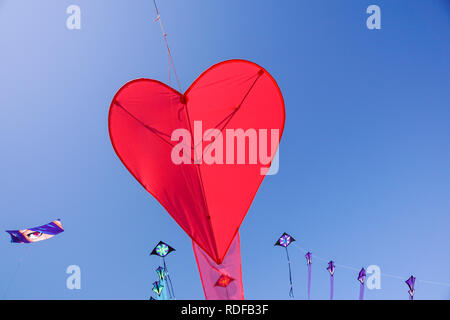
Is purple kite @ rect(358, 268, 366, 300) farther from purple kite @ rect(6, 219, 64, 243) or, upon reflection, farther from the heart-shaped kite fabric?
purple kite @ rect(6, 219, 64, 243)

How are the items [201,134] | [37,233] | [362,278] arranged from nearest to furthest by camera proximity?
[201,134], [37,233], [362,278]

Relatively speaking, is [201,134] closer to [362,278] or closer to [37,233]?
[37,233]

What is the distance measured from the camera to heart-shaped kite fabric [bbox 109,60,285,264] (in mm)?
3943

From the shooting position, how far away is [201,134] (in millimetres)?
4086

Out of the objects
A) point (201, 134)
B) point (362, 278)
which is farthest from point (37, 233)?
point (362, 278)

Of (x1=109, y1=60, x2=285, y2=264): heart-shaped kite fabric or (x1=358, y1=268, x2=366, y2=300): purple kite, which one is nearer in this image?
(x1=109, y1=60, x2=285, y2=264): heart-shaped kite fabric

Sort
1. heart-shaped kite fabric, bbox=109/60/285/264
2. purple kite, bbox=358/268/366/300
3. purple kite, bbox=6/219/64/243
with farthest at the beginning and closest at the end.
Answer: 1. purple kite, bbox=358/268/366/300
2. purple kite, bbox=6/219/64/243
3. heart-shaped kite fabric, bbox=109/60/285/264

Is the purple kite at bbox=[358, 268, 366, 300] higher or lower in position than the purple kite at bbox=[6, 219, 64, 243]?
lower

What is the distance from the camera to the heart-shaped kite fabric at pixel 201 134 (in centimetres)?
394

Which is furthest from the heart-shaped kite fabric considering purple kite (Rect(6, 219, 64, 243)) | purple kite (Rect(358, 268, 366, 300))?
purple kite (Rect(358, 268, 366, 300))

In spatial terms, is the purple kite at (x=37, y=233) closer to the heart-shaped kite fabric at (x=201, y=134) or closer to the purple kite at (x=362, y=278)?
the heart-shaped kite fabric at (x=201, y=134)
